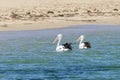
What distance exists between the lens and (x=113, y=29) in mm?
30938

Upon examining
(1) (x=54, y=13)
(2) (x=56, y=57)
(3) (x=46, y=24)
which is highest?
(1) (x=54, y=13)

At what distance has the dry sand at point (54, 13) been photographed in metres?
32.6

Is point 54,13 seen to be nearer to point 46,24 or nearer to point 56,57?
point 46,24

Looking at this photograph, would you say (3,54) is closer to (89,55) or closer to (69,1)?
(89,55)

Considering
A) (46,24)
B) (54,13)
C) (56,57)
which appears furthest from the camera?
(54,13)

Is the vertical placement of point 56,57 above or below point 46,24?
below

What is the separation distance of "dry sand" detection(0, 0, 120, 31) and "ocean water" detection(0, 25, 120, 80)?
7.39 ft

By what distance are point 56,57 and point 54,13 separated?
16674 mm

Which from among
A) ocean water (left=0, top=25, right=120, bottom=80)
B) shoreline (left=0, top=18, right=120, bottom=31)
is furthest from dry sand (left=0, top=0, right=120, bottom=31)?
ocean water (left=0, top=25, right=120, bottom=80)

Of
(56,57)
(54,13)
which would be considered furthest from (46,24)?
(56,57)

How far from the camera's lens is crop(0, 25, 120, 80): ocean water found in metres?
16.8

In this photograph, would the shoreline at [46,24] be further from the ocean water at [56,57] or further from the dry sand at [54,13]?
the ocean water at [56,57]

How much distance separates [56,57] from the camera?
2081cm

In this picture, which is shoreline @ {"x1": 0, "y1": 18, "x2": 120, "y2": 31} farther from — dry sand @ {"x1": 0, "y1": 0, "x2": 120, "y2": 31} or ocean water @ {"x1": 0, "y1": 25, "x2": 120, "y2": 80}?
ocean water @ {"x1": 0, "y1": 25, "x2": 120, "y2": 80}
